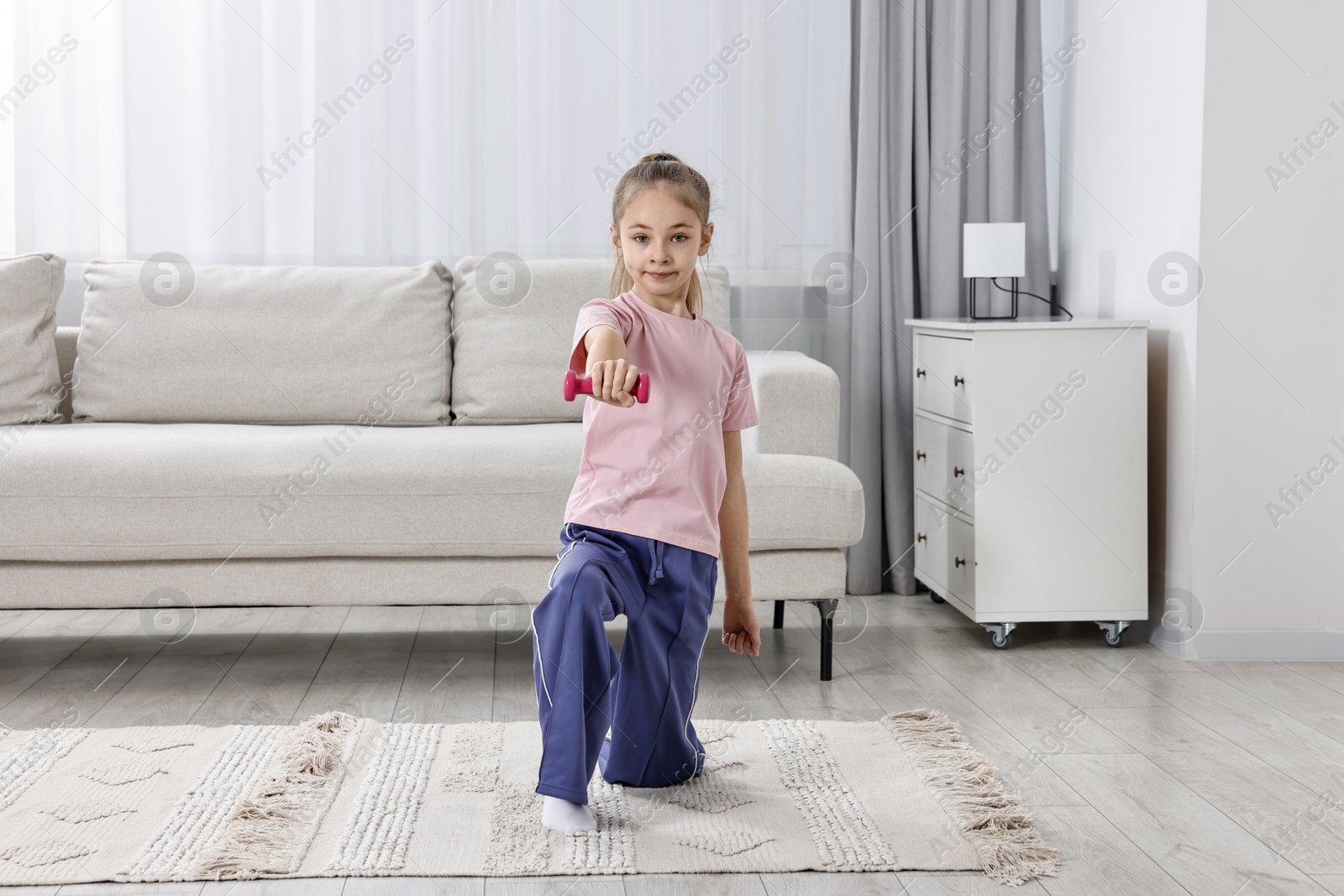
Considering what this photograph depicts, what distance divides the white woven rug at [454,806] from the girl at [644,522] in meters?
0.10

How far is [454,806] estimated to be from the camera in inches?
62.1

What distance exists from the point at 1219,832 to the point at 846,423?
1695 mm

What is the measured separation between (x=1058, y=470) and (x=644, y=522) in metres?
1.29

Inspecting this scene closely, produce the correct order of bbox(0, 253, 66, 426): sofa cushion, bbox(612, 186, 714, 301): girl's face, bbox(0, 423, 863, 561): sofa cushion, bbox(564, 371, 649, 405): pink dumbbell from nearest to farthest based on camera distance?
bbox(564, 371, 649, 405): pink dumbbell < bbox(612, 186, 714, 301): girl's face < bbox(0, 423, 863, 561): sofa cushion < bbox(0, 253, 66, 426): sofa cushion

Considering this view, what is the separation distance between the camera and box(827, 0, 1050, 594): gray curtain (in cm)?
301

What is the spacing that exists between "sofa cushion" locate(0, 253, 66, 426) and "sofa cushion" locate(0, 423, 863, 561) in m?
0.37

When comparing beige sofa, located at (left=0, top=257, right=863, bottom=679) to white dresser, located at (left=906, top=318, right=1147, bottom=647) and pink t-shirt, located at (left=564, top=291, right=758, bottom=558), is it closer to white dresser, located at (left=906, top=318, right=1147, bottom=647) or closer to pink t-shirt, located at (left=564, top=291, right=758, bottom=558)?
white dresser, located at (left=906, top=318, right=1147, bottom=647)

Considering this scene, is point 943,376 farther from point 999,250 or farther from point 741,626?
point 741,626

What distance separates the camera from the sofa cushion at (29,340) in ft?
8.29


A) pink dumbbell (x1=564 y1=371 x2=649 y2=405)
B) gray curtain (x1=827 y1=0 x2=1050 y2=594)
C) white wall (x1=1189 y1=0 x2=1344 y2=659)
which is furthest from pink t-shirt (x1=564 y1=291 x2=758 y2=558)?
gray curtain (x1=827 y1=0 x2=1050 y2=594)

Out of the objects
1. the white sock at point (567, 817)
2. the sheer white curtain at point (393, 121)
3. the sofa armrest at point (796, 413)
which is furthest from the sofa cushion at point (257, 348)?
the white sock at point (567, 817)

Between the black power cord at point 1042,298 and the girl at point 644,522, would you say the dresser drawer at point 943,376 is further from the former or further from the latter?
the girl at point 644,522

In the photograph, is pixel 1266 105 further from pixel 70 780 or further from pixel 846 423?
pixel 70 780

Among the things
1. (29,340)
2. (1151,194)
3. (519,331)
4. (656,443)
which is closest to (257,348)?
(29,340)
